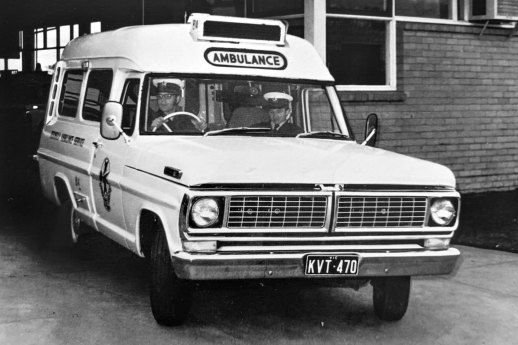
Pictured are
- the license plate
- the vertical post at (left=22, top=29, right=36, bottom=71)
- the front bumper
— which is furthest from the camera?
the vertical post at (left=22, top=29, right=36, bottom=71)

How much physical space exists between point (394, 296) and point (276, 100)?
1.73 metres

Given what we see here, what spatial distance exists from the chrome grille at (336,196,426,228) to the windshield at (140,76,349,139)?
3.91 ft

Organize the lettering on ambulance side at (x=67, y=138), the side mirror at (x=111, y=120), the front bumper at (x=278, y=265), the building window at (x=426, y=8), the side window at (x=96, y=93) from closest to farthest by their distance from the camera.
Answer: the front bumper at (x=278, y=265) < the side mirror at (x=111, y=120) < the side window at (x=96, y=93) < the lettering on ambulance side at (x=67, y=138) < the building window at (x=426, y=8)

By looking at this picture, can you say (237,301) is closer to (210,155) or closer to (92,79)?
(210,155)

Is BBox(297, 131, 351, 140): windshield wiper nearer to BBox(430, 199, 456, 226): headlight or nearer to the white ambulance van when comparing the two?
the white ambulance van

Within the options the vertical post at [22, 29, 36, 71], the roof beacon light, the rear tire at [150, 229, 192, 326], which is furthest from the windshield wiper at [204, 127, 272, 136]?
the vertical post at [22, 29, 36, 71]

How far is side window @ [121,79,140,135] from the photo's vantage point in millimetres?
6827

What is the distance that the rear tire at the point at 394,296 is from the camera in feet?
20.4

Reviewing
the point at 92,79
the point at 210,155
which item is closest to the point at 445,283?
the point at 210,155

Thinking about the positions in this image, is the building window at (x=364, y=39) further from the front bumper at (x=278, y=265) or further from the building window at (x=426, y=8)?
the front bumper at (x=278, y=265)

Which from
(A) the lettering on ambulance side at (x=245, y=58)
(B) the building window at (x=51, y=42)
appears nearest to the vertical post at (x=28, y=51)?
(B) the building window at (x=51, y=42)

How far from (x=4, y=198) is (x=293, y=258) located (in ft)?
25.5

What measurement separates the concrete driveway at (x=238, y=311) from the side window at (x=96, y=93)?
1.35 metres

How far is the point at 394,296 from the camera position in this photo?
6207 mm
